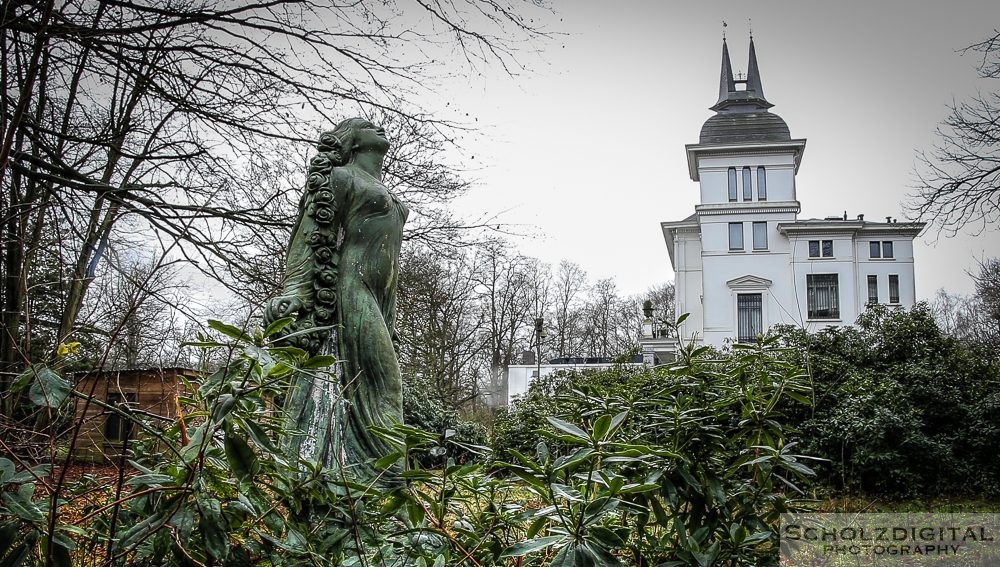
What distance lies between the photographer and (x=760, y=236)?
1527 inches

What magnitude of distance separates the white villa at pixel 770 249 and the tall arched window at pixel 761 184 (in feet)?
0.17

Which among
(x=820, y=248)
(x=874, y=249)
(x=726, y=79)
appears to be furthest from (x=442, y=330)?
(x=726, y=79)

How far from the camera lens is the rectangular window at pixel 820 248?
38375mm

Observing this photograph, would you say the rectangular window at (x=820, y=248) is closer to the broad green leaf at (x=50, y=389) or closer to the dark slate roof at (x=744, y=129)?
the dark slate roof at (x=744, y=129)

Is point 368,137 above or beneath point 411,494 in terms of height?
above

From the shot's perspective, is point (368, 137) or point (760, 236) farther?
point (760, 236)

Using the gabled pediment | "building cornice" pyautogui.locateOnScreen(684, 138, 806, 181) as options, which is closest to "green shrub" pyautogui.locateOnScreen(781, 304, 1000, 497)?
the gabled pediment

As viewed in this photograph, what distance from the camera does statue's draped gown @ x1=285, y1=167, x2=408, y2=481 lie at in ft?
12.2

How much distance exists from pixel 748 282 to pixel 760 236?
2.62 m

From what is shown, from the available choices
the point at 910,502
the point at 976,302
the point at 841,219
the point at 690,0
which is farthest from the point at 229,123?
the point at 976,302

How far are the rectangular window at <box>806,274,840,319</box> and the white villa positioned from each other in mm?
49

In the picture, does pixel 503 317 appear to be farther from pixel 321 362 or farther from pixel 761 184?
pixel 321 362

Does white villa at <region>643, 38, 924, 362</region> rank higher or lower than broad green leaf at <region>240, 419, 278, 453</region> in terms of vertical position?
higher

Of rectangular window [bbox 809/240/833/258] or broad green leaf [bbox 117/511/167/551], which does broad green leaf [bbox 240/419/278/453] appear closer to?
broad green leaf [bbox 117/511/167/551]
